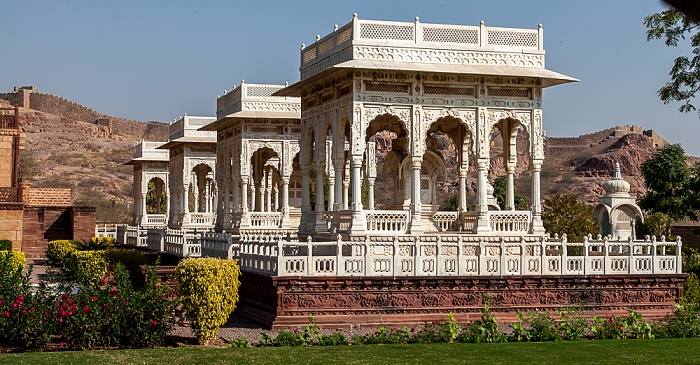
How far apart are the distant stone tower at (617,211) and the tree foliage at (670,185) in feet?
42.9

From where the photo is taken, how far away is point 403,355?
12586 millimetres

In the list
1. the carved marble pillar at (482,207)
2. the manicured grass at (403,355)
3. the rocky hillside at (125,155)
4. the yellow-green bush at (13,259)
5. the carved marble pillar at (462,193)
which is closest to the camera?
the manicured grass at (403,355)

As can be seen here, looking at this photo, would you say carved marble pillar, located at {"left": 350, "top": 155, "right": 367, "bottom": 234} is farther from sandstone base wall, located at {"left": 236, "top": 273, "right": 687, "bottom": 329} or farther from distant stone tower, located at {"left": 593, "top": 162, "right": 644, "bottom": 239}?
distant stone tower, located at {"left": 593, "top": 162, "right": 644, "bottom": 239}

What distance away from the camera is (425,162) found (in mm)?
25297

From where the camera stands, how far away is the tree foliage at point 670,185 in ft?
167

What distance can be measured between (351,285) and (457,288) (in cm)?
205

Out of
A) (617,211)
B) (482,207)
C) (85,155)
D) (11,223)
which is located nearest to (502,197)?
(617,211)

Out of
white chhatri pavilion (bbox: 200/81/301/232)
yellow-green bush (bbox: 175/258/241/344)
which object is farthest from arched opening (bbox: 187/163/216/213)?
yellow-green bush (bbox: 175/258/241/344)

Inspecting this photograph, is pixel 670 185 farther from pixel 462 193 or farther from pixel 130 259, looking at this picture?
pixel 130 259

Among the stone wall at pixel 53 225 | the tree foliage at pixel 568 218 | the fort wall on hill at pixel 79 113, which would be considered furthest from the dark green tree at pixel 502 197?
the fort wall on hill at pixel 79 113

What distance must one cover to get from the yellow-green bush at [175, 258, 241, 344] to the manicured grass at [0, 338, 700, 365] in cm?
122

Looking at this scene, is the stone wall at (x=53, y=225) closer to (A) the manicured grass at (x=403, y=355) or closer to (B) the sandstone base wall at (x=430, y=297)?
(B) the sandstone base wall at (x=430, y=297)

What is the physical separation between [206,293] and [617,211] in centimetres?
2546

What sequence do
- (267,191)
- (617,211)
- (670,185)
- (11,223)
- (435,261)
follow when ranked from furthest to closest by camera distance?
(670,185)
(267,191)
(617,211)
(11,223)
(435,261)
